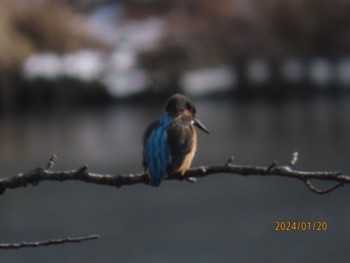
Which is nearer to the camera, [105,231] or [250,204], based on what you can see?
[105,231]

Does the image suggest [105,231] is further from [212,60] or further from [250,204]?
[212,60]

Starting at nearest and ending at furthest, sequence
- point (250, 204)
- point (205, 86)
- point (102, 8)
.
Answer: point (250, 204)
point (205, 86)
point (102, 8)

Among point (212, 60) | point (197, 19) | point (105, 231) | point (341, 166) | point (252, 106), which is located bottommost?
point (105, 231)

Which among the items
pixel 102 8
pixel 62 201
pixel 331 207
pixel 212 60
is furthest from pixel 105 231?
pixel 102 8

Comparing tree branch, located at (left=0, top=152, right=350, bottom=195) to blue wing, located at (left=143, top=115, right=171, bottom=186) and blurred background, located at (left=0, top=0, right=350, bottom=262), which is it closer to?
blue wing, located at (left=143, top=115, right=171, bottom=186)
